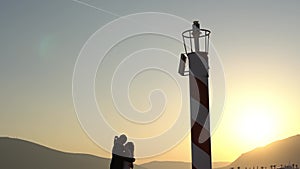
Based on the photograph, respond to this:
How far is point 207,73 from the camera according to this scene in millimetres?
20516

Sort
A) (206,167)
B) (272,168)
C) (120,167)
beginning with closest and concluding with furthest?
1. (120,167)
2. (206,167)
3. (272,168)

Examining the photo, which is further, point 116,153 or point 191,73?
point 191,73

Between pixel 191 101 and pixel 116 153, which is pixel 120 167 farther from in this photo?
pixel 191 101

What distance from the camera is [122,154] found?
16625mm

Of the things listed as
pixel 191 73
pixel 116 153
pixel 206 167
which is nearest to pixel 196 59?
pixel 191 73

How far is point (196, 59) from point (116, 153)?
590 centimetres

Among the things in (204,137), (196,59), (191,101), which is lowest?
(204,137)

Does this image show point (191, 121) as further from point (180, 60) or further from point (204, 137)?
point (180, 60)

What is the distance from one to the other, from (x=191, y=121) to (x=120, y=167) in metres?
4.78

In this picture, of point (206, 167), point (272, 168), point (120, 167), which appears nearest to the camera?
point (120, 167)

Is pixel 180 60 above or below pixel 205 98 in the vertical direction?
above

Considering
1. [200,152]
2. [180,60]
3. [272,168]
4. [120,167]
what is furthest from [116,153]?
[272,168]

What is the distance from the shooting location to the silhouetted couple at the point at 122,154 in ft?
54.2

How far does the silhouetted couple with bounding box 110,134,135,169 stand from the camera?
16.5 meters
